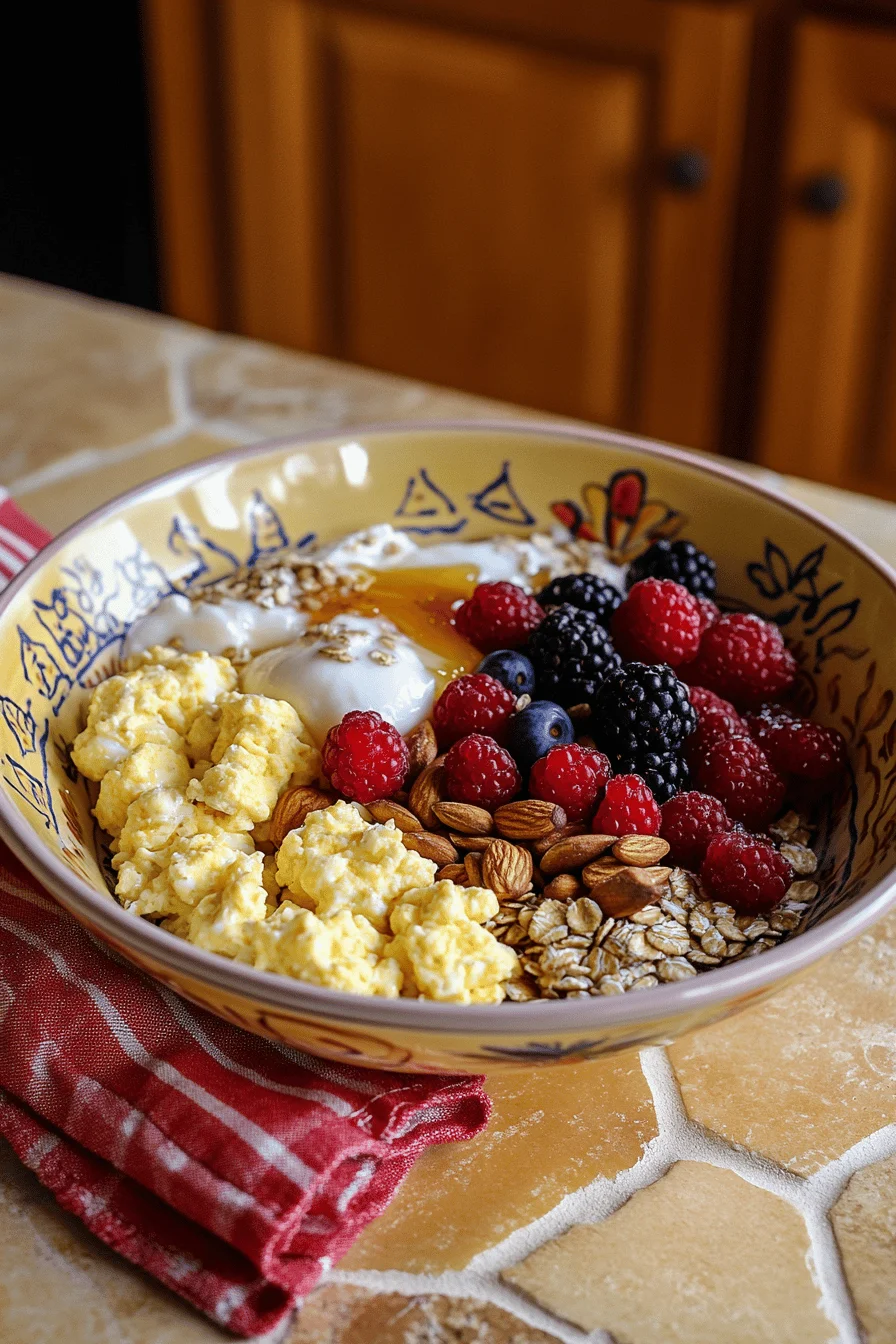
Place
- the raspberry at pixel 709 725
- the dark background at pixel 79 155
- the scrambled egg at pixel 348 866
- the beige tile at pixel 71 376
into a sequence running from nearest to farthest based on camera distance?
the scrambled egg at pixel 348 866 → the raspberry at pixel 709 725 → the beige tile at pixel 71 376 → the dark background at pixel 79 155

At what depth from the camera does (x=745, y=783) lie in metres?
0.97

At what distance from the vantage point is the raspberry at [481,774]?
0.95 m

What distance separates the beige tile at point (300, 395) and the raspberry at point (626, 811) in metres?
0.77

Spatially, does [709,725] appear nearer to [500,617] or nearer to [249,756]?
[500,617]

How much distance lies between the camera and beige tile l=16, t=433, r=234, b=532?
1.42 meters

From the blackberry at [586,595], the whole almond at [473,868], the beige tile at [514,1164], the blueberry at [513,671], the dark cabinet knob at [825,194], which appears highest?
the dark cabinet knob at [825,194]

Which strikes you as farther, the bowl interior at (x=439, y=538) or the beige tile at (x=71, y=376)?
the beige tile at (x=71, y=376)

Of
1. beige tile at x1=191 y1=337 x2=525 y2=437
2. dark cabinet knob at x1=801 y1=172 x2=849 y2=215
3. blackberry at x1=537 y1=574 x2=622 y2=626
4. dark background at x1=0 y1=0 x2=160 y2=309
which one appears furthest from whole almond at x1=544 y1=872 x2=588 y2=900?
dark background at x1=0 y1=0 x2=160 y2=309

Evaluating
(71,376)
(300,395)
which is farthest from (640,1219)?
(71,376)

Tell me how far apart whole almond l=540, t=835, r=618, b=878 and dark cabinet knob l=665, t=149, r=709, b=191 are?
158 centimetres

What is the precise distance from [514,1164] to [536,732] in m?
0.31

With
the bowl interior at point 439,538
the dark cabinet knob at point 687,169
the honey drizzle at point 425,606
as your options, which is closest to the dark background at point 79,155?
the dark cabinet knob at point 687,169

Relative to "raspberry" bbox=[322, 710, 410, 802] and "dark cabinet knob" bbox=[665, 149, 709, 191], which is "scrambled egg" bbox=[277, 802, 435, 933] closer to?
"raspberry" bbox=[322, 710, 410, 802]

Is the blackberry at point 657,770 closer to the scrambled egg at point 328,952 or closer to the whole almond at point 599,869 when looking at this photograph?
the whole almond at point 599,869
